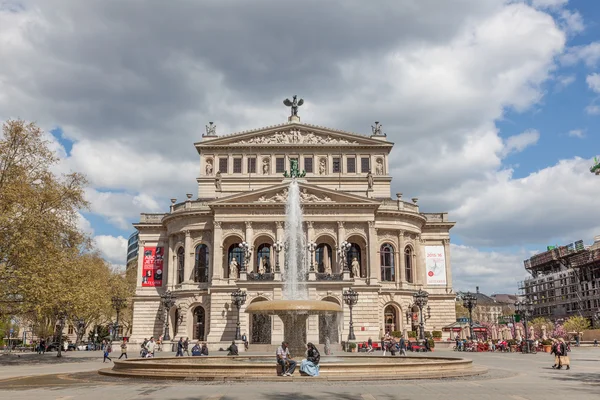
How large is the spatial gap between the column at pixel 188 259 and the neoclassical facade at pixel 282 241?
102mm

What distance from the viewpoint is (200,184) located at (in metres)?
62.0

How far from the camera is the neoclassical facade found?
162 feet

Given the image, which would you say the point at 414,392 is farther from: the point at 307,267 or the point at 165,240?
the point at 165,240

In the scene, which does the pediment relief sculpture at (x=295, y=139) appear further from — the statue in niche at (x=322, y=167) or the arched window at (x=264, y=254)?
the arched window at (x=264, y=254)

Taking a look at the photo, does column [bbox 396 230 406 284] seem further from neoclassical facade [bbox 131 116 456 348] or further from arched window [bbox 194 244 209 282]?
arched window [bbox 194 244 209 282]

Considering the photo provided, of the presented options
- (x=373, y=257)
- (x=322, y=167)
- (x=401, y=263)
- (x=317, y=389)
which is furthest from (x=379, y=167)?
(x=317, y=389)

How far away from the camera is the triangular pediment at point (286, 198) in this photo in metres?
52.6

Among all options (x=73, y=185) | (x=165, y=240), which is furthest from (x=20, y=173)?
(x=165, y=240)

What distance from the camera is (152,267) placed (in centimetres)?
5931

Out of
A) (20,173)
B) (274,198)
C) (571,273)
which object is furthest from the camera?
Answer: (571,273)

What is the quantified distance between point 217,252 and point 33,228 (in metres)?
21.6

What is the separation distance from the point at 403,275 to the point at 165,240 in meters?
25.3

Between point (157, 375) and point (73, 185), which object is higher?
point (73, 185)

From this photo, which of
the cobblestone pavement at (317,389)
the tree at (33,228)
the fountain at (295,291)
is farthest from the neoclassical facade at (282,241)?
the cobblestone pavement at (317,389)
